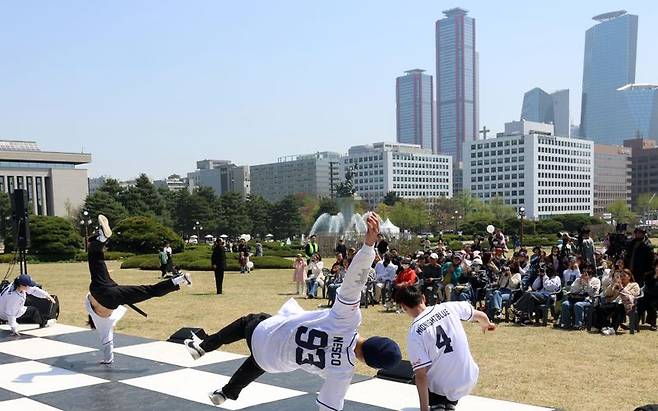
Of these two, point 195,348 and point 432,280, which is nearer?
point 195,348

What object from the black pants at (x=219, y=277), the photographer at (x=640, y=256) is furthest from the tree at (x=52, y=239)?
the photographer at (x=640, y=256)

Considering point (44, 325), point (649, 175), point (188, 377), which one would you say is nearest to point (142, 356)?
point (188, 377)

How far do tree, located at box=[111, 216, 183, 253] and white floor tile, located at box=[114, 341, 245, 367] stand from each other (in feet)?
105

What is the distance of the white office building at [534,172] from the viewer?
129 meters

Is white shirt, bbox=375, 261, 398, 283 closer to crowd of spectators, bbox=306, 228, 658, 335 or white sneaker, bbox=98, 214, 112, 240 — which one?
crowd of spectators, bbox=306, 228, 658, 335

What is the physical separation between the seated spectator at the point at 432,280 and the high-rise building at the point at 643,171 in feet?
506

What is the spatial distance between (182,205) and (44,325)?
219 ft

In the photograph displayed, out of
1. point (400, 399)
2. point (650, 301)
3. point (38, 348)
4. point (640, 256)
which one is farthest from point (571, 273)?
point (38, 348)

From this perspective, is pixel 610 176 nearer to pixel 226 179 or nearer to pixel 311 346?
pixel 226 179

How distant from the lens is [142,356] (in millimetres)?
9039

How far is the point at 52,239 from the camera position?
39.9 m

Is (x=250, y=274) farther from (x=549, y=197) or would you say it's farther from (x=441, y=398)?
(x=549, y=197)

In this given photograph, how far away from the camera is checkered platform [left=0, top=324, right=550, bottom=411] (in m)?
6.48

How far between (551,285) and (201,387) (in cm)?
804
